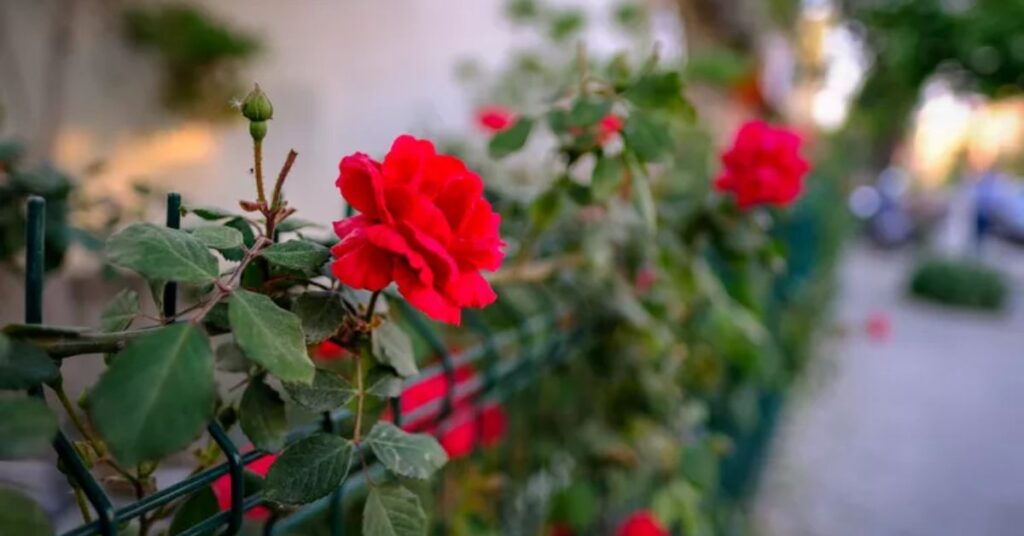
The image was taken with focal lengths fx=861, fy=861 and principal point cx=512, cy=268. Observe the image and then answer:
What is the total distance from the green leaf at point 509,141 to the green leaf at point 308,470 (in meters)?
0.45

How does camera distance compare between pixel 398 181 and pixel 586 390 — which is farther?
pixel 586 390

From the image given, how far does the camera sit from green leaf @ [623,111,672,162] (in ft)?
3.00

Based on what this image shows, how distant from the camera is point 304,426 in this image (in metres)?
0.69

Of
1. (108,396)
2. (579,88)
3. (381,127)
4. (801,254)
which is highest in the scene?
(579,88)

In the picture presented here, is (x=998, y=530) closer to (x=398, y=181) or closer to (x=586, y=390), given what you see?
(x=586, y=390)

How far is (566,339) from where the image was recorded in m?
1.31

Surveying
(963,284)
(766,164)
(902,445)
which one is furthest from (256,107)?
(963,284)

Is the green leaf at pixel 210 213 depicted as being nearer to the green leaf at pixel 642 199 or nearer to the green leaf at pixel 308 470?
the green leaf at pixel 308 470

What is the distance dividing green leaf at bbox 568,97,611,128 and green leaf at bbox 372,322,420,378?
0.38 m

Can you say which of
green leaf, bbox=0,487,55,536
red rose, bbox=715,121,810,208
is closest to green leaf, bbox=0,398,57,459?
green leaf, bbox=0,487,55,536

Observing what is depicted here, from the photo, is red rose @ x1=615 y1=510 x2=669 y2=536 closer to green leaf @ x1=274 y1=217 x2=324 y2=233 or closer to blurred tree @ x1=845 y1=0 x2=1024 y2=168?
green leaf @ x1=274 y1=217 x2=324 y2=233

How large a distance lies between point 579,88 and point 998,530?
130 inches

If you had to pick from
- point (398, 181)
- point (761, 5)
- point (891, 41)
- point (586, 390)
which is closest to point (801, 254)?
point (586, 390)

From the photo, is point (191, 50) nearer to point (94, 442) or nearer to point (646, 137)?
point (646, 137)
